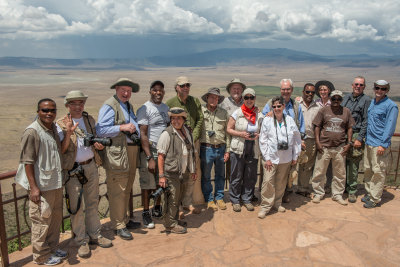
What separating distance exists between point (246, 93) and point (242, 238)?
196 cm

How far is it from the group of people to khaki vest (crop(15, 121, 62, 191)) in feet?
0.03

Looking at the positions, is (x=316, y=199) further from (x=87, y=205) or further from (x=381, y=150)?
(x=87, y=205)

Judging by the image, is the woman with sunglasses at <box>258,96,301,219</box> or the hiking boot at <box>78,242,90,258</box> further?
the woman with sunglasses at <box>258,96,301,219</box>

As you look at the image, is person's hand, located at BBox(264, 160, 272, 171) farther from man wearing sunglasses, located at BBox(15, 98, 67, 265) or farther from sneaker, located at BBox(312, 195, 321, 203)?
man wearing sunglasses, located at BBox(15, 98, 67, 265)

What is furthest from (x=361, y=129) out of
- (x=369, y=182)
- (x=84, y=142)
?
(x=84, y=142)

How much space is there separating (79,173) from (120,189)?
28.0 inches

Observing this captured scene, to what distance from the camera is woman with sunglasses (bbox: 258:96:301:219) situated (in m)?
4.59

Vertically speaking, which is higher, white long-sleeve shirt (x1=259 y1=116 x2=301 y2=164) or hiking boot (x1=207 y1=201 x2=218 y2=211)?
white long-sleeve shirt (x1=259 y1=116 x2=301 y2=164)

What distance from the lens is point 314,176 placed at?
5.29 metres

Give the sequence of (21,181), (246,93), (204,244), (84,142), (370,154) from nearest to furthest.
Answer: (21,181) < (84,142) < (204,244) < (246,93) < (370,154)

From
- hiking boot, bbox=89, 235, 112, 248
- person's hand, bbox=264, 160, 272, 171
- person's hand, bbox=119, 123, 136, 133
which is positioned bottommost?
hiking boot, bbox=89, 235, 112, 248

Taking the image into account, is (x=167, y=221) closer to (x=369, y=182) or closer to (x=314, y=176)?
(x=314, y=176)

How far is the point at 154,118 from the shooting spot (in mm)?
4309

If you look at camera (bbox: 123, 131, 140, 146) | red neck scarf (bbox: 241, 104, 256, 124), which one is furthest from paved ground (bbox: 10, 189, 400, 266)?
red neck scarf (bbox: 241, 104, 256, 124)
